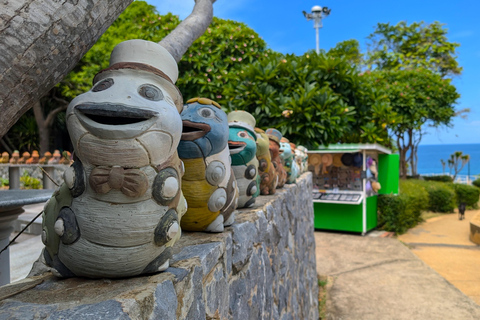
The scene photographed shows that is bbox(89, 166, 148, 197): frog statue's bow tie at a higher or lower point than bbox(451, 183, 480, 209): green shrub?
higher

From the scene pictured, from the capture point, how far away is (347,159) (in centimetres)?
821

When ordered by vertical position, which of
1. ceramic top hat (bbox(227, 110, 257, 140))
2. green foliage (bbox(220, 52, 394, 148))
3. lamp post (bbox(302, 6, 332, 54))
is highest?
lamp post (bbox(302, 6, 332, 54))

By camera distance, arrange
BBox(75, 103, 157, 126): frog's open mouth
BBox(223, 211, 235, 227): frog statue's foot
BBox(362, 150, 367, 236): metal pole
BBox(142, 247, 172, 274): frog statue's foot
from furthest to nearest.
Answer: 1. BBox(362, 150, 367, 236): metal pole
2. BBox(223, 211, 235, 227): frog statue's foot
3. BBox(142, 247, 172, 274): frog statue's foot
4. BBox(75, 103, 157, 126): frog's open mouth

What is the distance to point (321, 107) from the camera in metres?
6.76

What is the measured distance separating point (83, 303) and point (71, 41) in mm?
749

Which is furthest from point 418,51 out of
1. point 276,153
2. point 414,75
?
point 276,153

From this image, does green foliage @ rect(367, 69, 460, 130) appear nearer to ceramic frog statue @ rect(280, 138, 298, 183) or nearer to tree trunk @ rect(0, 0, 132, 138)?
ceramic frog statue @ rect(280, 138, 298, 183)

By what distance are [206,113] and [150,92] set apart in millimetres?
544

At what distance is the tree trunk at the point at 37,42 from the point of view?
887 millimetres

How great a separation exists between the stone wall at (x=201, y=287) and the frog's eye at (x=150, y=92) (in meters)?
0.60

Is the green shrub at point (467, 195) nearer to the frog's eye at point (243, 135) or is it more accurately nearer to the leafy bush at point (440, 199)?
the leafy bush at point (440, 199)

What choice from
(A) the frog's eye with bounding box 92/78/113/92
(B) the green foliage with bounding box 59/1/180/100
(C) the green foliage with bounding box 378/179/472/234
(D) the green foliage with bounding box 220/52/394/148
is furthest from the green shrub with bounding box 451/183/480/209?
(A) the frog's eye with bounding box 92/78/113/92

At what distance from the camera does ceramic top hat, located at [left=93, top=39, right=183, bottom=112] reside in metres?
1.22

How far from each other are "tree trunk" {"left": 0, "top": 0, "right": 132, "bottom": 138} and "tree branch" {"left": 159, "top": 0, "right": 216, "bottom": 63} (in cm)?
87
